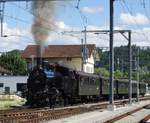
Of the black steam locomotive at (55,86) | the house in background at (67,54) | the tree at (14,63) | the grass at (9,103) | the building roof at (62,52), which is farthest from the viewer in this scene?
the tree at (14,63)

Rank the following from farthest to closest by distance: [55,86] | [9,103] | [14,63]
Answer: [14,63], [9,103], [55,86]

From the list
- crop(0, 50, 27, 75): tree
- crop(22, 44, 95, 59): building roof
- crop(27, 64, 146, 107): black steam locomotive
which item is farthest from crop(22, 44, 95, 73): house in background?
crop(27, 64, 146, 107): black steam locomotive

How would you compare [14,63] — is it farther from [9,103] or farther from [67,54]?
[9,103]

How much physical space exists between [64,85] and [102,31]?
7.97m

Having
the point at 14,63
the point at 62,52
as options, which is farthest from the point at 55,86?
the point at 14,63

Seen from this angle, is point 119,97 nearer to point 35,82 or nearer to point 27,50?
point 35,82

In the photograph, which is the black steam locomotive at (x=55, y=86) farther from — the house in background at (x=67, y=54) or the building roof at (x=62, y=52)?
the building roof at (x=62, y=52)

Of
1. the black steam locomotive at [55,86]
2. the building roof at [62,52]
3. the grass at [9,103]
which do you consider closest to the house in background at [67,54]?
the building roof at [62,52]

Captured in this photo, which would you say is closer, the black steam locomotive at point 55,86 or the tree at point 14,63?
the black steam locomotive at point 55,86

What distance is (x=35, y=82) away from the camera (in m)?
33.9

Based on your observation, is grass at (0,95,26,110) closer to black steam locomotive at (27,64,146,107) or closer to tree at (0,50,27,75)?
black steam locomotive at (27,64,146,107)

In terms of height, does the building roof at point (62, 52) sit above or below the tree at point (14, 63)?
above

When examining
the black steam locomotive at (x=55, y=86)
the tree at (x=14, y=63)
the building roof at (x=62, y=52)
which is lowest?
the black steam locomotive at (x=55, y=86)

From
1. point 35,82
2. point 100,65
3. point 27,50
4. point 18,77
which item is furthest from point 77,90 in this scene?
point 100,65
